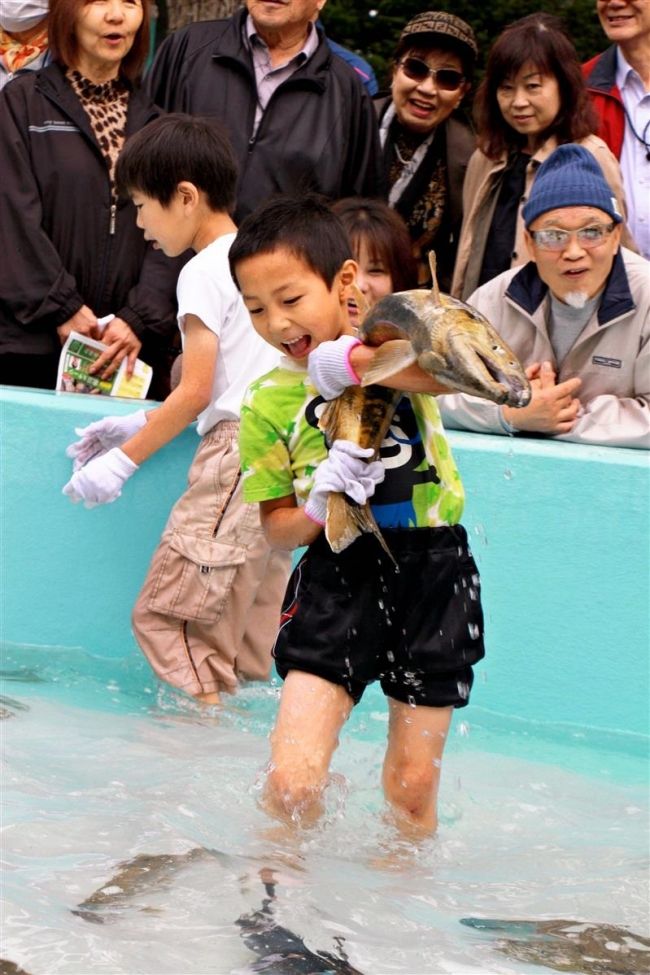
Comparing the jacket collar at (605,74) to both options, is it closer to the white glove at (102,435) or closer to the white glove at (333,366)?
the white glove at (102,435)

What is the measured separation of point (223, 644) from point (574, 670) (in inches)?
45.4

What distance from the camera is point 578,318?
5.00 m

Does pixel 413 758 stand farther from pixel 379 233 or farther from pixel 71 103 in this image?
pixel 71 103

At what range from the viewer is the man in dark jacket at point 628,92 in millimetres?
5637

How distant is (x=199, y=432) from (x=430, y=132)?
191 centimetres

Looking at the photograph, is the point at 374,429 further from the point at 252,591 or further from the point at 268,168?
the point at 268,168

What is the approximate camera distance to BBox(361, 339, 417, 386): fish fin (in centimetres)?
308

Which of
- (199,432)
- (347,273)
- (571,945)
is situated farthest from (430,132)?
(571,945)

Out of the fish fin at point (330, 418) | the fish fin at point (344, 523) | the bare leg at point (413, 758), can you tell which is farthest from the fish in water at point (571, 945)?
the fish fin at point (330, 418)

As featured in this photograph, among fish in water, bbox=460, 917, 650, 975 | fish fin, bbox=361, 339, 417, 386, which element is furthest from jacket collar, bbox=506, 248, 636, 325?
fish in water, bbox=460, 917, 650, 975

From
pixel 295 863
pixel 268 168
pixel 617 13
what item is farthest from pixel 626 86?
pixel 295 863

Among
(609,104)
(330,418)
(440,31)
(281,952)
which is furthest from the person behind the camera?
(440,31)

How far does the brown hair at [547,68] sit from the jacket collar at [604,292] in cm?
73

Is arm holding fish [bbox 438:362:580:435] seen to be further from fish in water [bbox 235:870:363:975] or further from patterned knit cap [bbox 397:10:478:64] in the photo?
fish in water [bbox 235:870:363:975]
